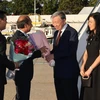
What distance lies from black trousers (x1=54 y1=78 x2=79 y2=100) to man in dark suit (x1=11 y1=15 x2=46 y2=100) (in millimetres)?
431

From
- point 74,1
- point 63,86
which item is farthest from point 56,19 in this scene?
point 74,1

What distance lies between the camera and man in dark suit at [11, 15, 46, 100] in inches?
161

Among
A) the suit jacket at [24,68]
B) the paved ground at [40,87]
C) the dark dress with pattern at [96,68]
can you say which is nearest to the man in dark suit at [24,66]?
the suit jacket at [24,68]

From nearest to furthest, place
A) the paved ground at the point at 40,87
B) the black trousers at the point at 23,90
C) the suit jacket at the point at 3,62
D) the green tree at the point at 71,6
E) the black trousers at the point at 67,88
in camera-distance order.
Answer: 1. the suit jacket at the point at 3,62
2. the black trousers at the point at 67,88
3. the black trousers at the point at 23,90
4. the paved ground at the point at 40,87
5. the green tree at the point at 71,6

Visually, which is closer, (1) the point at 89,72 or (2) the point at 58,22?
(1) the point at 89,72

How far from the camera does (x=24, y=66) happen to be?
4.18m

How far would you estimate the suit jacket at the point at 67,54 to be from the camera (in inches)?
161

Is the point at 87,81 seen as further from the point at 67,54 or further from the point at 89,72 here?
the point at 67,54

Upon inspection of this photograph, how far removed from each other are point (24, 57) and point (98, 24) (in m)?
1.04

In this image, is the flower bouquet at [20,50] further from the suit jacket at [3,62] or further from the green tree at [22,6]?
the green tree at [22,6]

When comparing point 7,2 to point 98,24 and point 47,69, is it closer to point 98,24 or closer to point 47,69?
point 47,69

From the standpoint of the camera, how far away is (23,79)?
427 cm

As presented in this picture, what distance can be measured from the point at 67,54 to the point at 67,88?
496mm

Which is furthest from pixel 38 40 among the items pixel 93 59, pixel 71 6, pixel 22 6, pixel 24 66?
pixel 22 6
